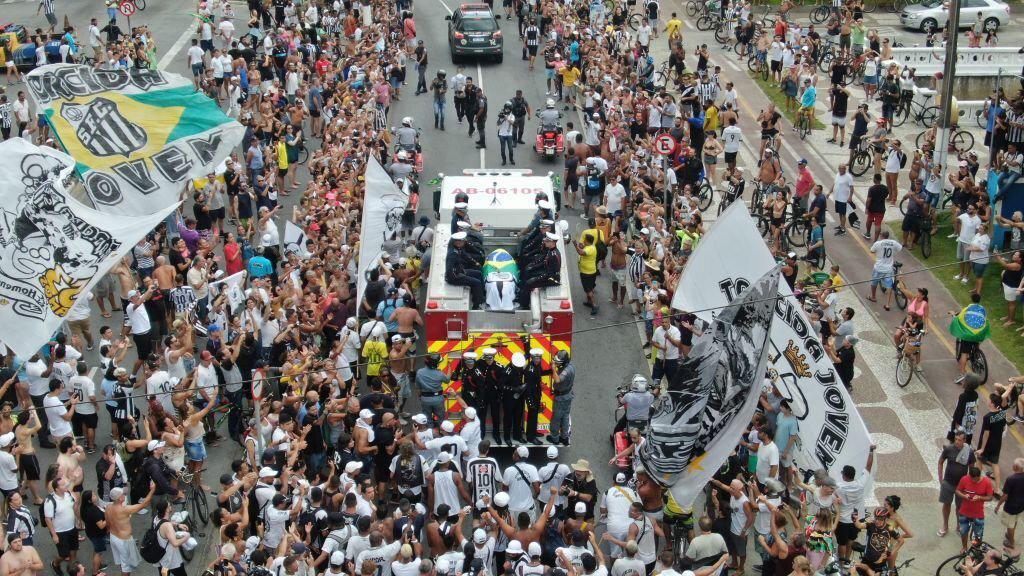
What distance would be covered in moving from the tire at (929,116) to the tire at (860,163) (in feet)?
13.4

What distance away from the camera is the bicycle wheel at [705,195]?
27.0 metres

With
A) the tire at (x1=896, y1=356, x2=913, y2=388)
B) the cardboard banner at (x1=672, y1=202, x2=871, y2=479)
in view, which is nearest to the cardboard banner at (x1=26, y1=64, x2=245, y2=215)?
the cardboard banner at (x1=672, y1=202, x2=871, y2=479)

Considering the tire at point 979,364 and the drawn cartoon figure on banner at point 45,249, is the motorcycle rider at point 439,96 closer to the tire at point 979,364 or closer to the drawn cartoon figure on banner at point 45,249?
the drawn cartoon figure on banner at point 45,249

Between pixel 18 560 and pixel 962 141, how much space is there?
23.3 meters

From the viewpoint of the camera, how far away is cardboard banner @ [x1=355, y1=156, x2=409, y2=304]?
19688 mm

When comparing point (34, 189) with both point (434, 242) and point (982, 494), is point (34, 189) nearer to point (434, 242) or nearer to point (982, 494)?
point (434, 242)

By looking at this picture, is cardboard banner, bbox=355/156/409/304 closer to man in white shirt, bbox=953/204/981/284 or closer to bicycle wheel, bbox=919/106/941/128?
man in white shirt, bbox=953/204/981/284

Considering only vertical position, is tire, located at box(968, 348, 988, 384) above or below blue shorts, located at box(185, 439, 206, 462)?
below

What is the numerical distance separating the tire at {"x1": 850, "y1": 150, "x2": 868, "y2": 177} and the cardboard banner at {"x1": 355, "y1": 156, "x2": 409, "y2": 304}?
469 inches

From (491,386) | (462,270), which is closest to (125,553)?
(491,386)

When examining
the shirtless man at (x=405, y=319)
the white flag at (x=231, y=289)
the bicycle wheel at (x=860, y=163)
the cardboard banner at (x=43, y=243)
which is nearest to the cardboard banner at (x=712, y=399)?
the shirtless man at (x=405, y=319)

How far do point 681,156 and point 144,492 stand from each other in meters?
14.9

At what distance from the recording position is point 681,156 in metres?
26.6

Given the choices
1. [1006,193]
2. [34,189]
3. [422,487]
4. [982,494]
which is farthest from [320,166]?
[982,494]
